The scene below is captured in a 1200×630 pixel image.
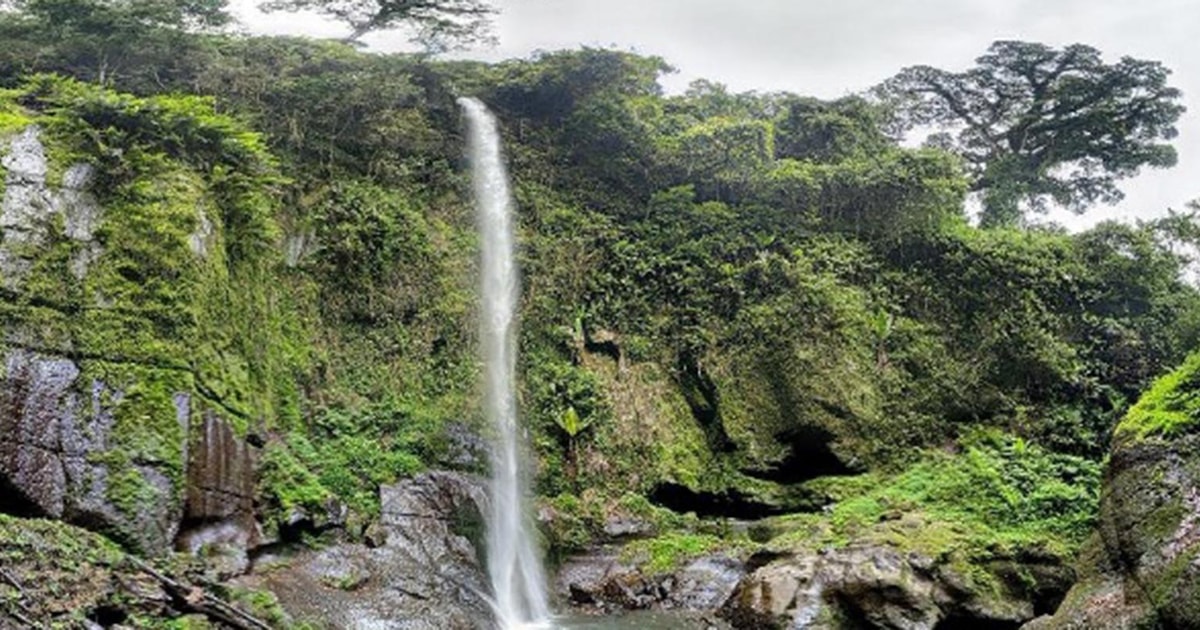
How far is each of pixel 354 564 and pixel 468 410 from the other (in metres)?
5.70

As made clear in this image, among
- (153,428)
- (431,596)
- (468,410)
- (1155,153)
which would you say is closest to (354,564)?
(431,596)

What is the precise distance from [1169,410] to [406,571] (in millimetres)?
8707

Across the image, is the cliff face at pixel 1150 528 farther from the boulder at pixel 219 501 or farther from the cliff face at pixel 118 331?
the cliff face at pixel 118 331

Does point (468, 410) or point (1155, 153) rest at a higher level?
point (1155, 153)

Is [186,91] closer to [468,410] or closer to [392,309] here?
[392,309]

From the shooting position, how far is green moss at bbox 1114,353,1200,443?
26.1 feet

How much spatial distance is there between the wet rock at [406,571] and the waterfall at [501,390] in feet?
1.60

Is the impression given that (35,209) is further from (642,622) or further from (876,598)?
(876,598)

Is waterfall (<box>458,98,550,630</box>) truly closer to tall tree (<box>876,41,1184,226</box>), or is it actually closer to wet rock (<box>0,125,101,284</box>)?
wet rock (<box>0,125,101,284</box>)

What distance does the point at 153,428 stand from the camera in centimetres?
870

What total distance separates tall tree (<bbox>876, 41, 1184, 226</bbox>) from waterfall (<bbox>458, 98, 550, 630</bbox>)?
14029mm

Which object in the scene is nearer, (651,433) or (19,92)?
(19,92)

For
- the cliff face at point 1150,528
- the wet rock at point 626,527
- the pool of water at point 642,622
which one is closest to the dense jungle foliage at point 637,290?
the wet rock at point 626,527

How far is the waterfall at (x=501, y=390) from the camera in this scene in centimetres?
1200
